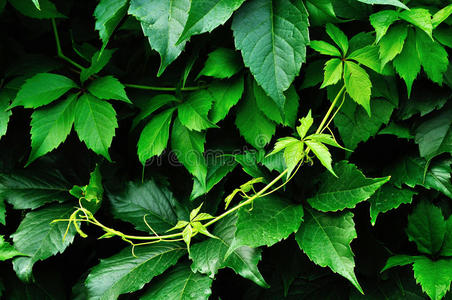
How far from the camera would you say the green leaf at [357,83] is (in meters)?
1.10

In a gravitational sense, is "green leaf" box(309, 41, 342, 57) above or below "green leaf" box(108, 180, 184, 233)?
above

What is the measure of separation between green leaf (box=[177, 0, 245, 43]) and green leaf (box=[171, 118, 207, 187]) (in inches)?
12.2

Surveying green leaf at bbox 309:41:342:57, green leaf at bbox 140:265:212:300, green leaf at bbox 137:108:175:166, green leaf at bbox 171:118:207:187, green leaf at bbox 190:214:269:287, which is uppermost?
green leaf at bbox 309:41:342:57

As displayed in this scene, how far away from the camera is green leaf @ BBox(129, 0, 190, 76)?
1051mm

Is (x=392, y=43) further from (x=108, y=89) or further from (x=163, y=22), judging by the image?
(x=108, y=89)

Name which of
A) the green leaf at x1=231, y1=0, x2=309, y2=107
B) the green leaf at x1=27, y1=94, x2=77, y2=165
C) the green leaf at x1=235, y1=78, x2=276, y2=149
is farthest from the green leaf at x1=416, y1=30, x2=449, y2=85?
the green leaf at x1=27, y1=94, x2=77, y2=165

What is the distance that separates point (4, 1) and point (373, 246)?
A: 1349 mm

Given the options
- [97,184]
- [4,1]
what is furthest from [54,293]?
[4,1]

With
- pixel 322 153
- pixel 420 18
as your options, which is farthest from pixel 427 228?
pixel 420 18

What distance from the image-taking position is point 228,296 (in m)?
1.42

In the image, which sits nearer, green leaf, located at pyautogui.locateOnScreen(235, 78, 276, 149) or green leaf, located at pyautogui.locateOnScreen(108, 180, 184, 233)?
green leaf, located at pyautogui.locateOnScreen(235, 78, 276, 149)

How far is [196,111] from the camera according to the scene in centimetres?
121

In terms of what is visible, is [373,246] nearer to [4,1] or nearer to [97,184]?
[97,184]

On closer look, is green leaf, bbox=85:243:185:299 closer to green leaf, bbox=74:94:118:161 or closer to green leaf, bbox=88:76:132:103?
green leaf, bbox=74:94:118:161
